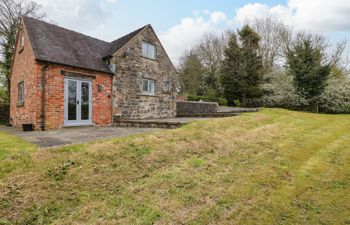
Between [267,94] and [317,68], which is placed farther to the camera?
[267,94]

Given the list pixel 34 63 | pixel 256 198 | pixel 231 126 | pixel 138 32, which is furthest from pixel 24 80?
pixel 256 198

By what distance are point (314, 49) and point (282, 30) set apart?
1112 centimetres

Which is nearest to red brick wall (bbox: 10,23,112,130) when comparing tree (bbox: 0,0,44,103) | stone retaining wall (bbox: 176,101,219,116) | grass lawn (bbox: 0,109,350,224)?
grass lawn (bbox: 0,109,350,224)

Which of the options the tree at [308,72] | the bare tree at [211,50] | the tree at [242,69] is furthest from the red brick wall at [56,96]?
the bare tree at [211,50]

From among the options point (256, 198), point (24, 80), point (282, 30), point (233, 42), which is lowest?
point (256, 198)

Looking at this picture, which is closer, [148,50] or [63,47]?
[63,47]

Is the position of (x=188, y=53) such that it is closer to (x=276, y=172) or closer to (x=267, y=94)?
(x=267, y=94)

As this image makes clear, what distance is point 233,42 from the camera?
23.1 meters

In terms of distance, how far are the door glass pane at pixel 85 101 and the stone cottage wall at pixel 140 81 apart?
5.43 feet

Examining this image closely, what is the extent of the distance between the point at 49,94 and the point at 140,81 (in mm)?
5497

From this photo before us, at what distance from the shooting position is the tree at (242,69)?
22.1 m

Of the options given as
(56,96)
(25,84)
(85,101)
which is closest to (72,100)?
(85,101)

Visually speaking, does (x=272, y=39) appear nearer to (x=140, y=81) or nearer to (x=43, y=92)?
(x=140, y=81)

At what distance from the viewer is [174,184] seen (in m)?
3.64
